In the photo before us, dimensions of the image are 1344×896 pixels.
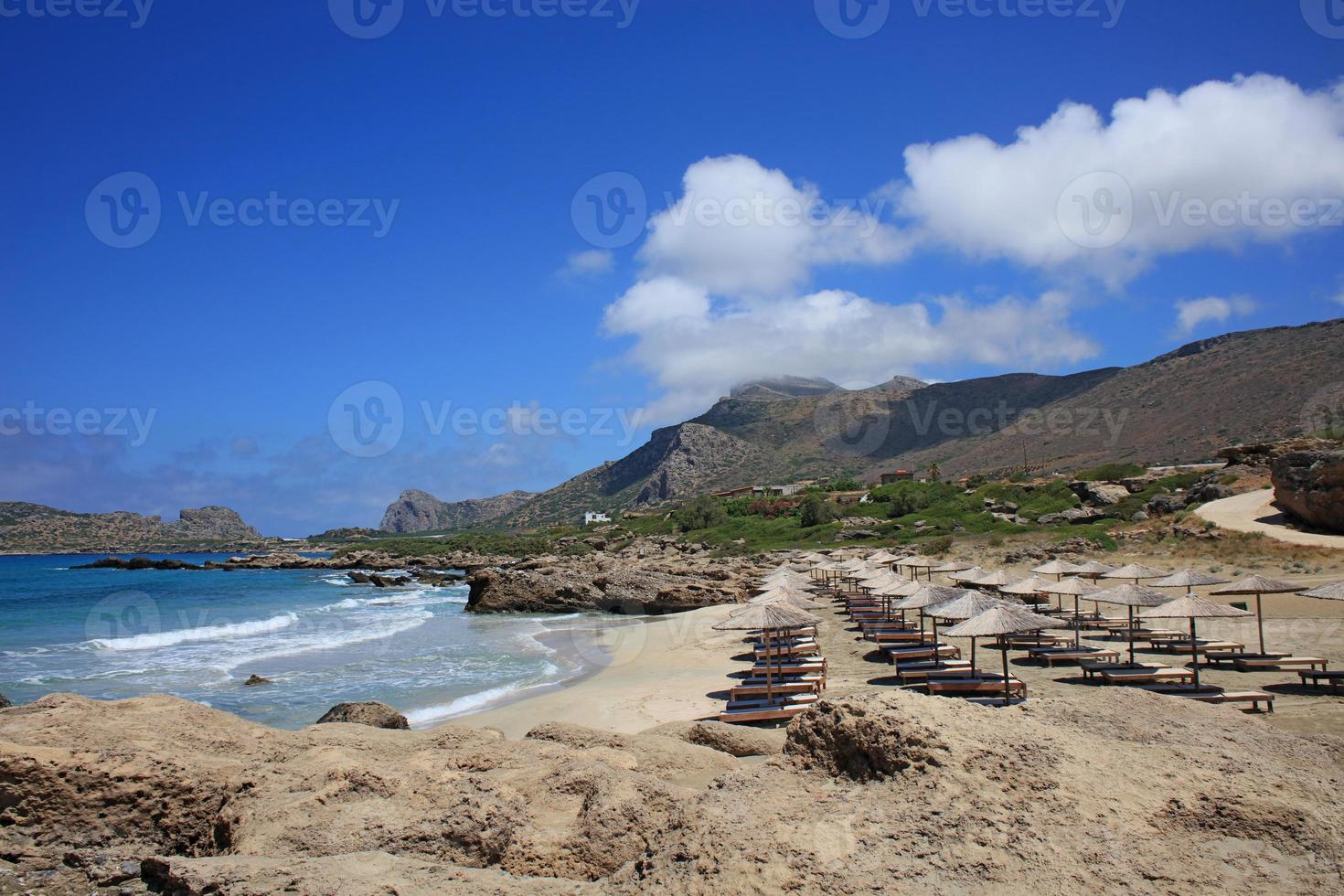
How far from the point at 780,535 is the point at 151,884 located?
52.5m

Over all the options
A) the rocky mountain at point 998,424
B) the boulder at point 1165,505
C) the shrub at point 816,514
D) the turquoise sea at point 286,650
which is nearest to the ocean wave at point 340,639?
the turquoise sea at point 286,650

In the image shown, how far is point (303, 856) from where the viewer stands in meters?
4.39

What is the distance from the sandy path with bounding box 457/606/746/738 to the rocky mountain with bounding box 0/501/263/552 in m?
147

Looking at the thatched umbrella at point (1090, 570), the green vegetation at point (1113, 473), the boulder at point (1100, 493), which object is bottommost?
the thatched umbrella at point (1090, 570)

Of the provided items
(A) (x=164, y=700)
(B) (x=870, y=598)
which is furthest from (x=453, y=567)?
(A) (x=164, y=700)

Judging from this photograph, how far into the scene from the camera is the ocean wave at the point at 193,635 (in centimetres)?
2691

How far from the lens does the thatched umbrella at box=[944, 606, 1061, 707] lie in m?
12.5

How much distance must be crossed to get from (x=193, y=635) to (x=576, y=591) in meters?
14.6

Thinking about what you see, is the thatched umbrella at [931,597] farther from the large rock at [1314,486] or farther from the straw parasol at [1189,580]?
the large rock at [1314,486]

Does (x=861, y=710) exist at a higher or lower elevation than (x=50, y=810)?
higher

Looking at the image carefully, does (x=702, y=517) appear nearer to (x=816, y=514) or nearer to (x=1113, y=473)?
(x=816, y=514)

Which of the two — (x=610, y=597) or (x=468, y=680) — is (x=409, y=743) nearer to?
(x=468, y=680)

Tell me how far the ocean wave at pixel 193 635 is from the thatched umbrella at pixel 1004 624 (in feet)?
84.9

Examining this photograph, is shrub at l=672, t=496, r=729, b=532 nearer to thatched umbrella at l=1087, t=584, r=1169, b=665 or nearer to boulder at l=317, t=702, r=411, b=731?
thatched umbrella at l=1087, t=584, r=1169, b=665
